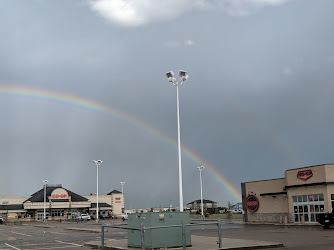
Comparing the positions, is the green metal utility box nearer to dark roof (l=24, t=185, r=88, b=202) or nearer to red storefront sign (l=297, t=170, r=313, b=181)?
red storefront sign (l=297, t=170, r=313, b=181)

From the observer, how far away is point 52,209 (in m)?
109

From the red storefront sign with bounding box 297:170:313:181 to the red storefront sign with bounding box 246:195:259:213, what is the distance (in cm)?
905

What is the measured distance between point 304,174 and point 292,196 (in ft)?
11.0

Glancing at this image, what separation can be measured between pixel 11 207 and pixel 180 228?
4159 inches

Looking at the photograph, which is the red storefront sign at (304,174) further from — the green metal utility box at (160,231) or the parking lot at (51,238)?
the green metal utility box at (160,231)

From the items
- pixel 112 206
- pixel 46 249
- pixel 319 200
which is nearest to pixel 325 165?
pixel 319 200

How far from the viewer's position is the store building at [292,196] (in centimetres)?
4034

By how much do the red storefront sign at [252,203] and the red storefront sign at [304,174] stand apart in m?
9.05

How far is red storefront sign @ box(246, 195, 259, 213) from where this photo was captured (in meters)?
51.2

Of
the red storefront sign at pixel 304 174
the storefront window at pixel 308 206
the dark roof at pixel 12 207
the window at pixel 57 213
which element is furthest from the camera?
the dark roof at pixel 12 207

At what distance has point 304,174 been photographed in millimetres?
42875

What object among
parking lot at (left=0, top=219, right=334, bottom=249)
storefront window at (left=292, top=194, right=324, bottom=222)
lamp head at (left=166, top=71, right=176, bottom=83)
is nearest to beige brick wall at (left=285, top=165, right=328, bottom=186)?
storefront window at (left=292, top=194, right=324, bottom=222)

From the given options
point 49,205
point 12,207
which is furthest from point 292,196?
point 12,207

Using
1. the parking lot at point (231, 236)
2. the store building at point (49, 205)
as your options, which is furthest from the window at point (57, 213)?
the parking lot at point (231, 236)
